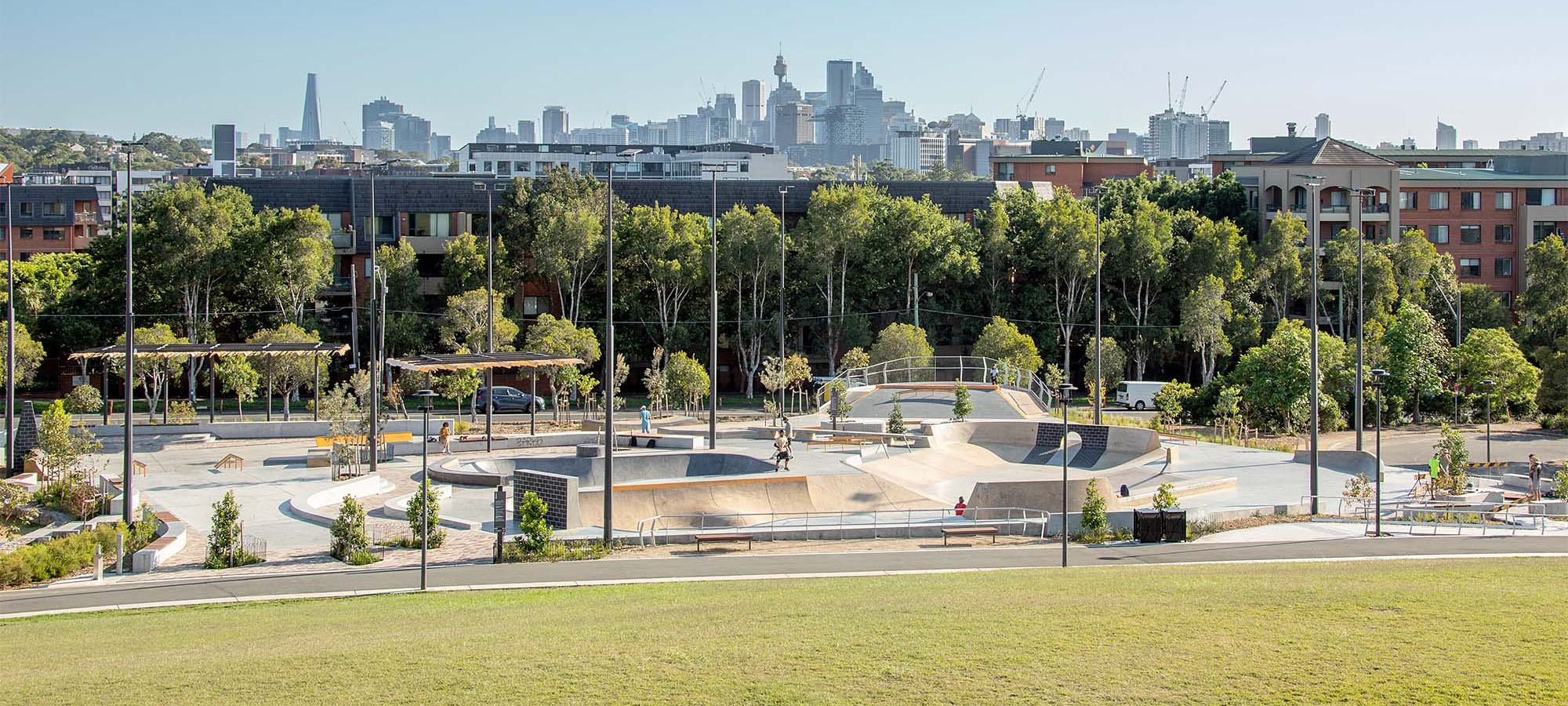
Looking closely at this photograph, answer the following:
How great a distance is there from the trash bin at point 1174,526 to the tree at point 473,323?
39.5 meters

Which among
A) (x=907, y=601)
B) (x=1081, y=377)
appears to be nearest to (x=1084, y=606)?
(x=907, y=601)

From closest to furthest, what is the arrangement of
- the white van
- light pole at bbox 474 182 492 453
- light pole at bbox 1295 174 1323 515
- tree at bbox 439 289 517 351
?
light pole at bbox 1295 174 1323 515 < light pole at bbox 474 182 492 453 < tree at bbox 439 289 517 351 < the white van

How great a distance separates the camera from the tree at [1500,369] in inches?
2331

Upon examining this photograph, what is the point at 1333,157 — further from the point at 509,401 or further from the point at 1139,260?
the point at 509,401

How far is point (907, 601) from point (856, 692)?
519cm

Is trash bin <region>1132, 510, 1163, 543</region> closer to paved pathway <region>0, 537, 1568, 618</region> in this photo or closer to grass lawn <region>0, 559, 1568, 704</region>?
paved pathway <region>0, 537, 1568, 618</region>

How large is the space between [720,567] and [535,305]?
53.7 m

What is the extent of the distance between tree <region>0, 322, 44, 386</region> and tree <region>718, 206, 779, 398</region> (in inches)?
1278

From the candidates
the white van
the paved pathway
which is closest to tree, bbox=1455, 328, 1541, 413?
the white van

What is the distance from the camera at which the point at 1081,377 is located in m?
77.6

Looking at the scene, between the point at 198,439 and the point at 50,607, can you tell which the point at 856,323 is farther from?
the point at 50,607

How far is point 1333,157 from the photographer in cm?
8175

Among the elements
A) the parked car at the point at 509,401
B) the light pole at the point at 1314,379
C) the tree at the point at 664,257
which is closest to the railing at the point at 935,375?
the tree at the point at 664,257

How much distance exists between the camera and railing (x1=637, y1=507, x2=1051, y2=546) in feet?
99.5
